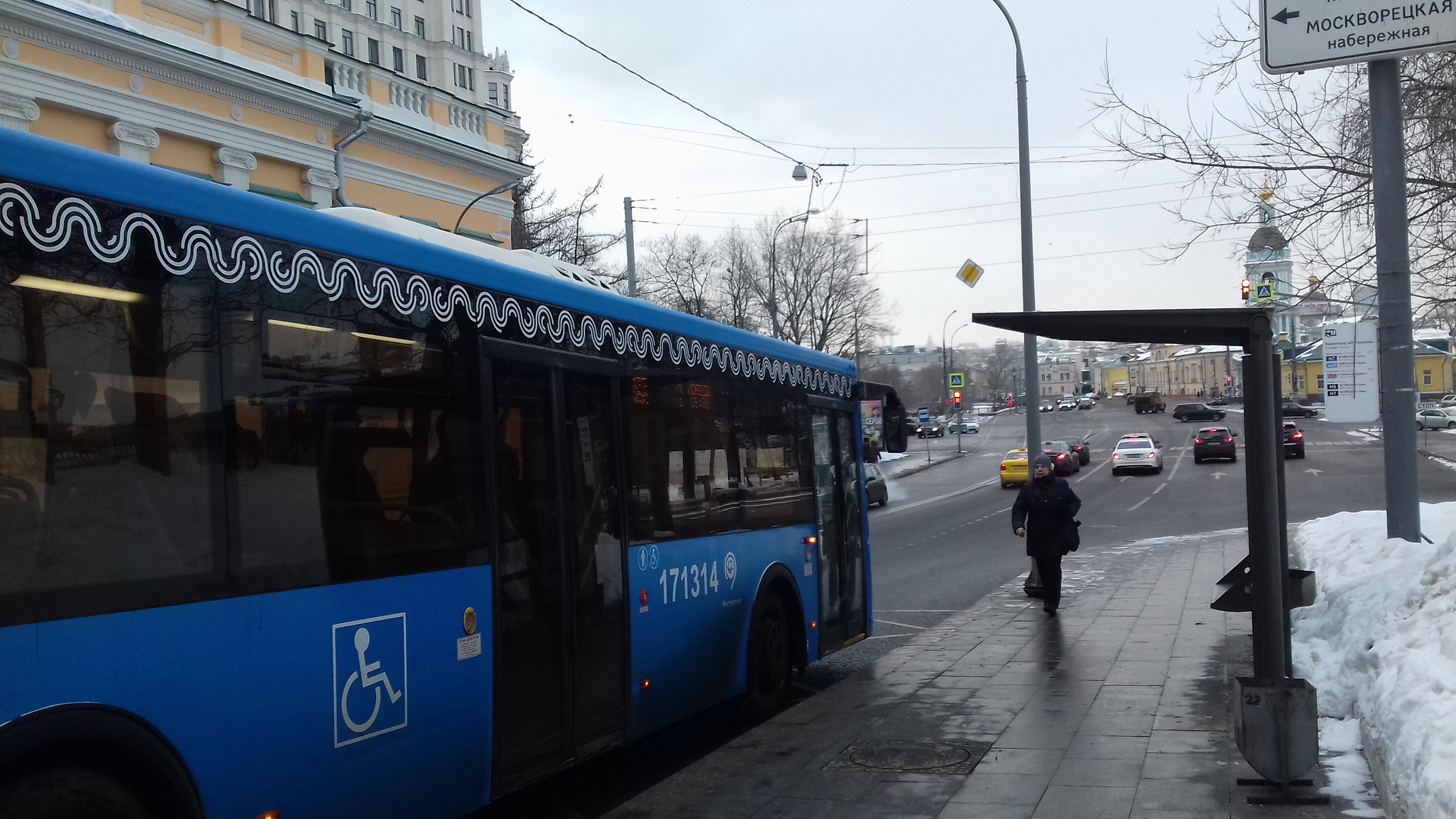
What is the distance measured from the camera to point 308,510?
4.26m

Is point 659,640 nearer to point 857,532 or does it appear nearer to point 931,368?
point 857,532

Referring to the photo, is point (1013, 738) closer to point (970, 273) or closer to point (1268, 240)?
point (1268, 240)

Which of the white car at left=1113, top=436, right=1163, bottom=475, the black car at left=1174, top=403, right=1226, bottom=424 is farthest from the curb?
the black car at left=1174, top=403, right=1226, bottom=424

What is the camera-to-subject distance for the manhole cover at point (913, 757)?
21.9 feet

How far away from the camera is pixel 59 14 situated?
50.3 ft

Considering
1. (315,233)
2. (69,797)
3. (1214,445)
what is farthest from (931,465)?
(69,797)

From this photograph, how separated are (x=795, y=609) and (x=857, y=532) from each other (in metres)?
1.67

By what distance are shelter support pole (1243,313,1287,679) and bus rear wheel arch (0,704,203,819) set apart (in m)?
4.72

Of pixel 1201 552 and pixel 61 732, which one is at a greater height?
pixel 61 732

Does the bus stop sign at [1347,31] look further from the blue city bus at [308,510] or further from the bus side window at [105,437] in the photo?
the bus side window at [105,437]

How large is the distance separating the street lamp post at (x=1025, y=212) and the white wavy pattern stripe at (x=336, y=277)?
8.39 m

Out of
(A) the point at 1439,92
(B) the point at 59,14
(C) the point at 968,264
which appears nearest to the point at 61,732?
(A) the point at 1439,92

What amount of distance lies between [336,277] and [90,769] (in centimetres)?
198

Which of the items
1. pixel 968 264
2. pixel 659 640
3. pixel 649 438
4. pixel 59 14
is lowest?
pixel 659 640
